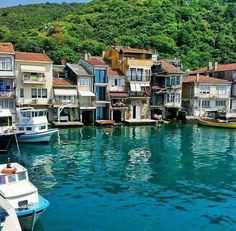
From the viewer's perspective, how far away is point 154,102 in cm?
7888

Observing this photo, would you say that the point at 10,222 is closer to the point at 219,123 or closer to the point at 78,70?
the point at 78,70

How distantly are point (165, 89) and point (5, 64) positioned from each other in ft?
108

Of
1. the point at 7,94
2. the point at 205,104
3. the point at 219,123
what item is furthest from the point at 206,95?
the point at 7,94

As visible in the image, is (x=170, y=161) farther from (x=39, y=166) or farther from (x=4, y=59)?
(x=4, y=59)

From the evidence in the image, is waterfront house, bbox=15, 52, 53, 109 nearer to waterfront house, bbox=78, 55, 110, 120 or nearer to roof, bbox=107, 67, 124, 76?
waterfront house, bbox=78, 55, 110, 120

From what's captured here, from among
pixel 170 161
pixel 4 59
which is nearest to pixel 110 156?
pixel 170 161

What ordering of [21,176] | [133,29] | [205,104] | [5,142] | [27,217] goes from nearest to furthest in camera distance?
[27,217] < [21,176] < [5,142] < [205,104] < [133,29]

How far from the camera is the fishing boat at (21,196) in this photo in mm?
21234

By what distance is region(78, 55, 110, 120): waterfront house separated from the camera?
70.5 meters

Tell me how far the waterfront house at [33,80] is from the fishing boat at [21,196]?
4154 cm

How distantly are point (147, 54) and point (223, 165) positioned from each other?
41.1m

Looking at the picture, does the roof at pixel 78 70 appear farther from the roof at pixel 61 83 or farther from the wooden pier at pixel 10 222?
the wooden pier at pixel 10 222

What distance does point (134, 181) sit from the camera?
32688mm

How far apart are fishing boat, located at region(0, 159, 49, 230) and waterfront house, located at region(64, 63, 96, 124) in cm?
4493
